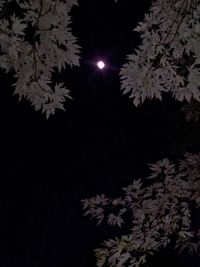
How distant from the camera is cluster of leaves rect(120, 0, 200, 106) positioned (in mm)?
3967

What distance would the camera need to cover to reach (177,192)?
7.00 m

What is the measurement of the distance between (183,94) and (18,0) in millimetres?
1492

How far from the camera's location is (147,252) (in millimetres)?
6492

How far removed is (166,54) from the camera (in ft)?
13.3

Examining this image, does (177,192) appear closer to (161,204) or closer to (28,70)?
(161,204)

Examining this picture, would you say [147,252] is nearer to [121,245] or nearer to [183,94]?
[121,245]

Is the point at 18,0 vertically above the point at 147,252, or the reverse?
the point at 18,0

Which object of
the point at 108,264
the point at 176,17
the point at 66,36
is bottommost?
the point at 108,264

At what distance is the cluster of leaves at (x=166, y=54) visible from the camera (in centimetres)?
Answer: 397

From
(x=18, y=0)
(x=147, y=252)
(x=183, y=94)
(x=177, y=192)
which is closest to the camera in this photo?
(x=18, y=0)

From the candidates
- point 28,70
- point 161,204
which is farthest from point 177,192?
point 28,70

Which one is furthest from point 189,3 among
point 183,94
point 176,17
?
point 183,94

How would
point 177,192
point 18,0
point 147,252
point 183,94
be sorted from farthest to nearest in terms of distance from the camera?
point 177,192
point 147,252
point 183,94
point 18,0

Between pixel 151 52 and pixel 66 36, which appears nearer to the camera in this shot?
pixel 66 36
